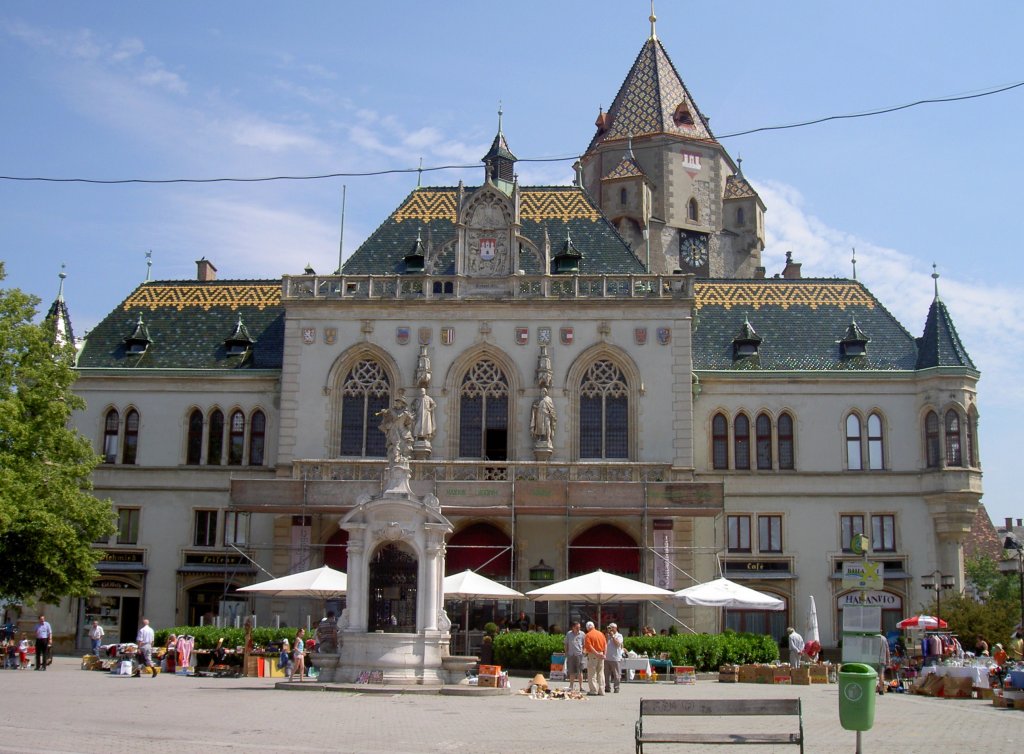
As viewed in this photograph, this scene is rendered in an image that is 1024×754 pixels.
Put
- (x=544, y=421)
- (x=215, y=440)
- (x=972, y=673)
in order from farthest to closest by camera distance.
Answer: (x=215, y=440) < (x=544, y=421) < (x=972, y=673)

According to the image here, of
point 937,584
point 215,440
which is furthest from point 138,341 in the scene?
point 937,584

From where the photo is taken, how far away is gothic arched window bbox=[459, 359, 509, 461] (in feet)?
148

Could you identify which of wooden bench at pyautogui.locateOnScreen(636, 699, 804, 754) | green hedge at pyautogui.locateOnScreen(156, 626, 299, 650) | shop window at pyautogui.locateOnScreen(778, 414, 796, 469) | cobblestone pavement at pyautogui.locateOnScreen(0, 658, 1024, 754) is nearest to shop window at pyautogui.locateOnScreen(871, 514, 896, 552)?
shop window at pyautogui.locateOnScreen(778, 414, 796, 469)

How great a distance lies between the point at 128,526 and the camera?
4719 centimetres

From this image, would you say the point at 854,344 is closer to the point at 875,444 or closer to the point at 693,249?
the point at 875,444

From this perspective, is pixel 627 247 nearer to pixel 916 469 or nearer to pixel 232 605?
pixel 916 469

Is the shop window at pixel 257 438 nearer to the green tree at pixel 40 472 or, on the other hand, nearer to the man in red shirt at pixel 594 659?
the green tree at pixel 40 472

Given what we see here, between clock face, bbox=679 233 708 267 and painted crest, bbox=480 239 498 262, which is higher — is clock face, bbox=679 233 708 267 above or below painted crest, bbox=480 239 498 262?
above

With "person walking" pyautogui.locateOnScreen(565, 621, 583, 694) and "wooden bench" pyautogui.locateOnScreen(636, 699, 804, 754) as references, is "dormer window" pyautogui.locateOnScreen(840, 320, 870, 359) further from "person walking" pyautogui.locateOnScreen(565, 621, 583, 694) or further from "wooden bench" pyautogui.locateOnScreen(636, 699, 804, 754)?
"wooden bench" pyautogui.locateOnScreen(636, 699, 804, 754)

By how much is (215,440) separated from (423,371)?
9288 mm

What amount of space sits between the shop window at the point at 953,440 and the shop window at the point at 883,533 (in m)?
3.01

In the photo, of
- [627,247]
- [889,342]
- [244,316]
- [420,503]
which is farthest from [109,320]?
[889,342]

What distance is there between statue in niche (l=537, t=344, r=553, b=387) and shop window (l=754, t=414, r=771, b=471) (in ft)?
27.4

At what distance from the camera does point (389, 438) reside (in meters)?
29.6
